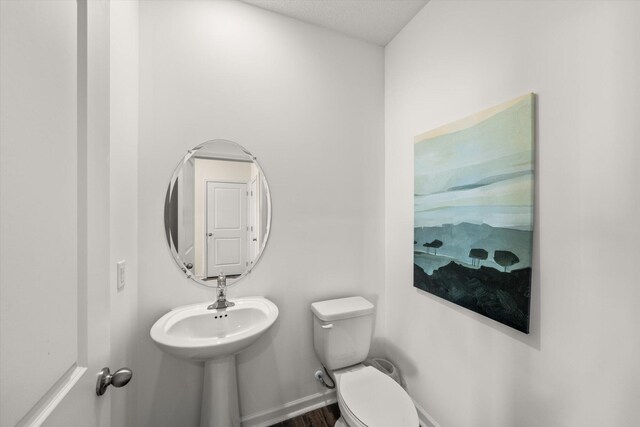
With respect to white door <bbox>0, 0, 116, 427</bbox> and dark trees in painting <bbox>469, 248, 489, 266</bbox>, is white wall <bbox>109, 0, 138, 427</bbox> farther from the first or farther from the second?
dark trees in painting <bbox>469, 248, 489, 266</bbox>

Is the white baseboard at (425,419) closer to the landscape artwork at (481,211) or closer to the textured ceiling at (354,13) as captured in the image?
the landscape artwork at (481,211)

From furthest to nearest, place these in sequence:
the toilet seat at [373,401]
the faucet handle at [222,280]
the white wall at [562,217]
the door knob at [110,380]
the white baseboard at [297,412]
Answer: the white baseboard at [297,412] → the faucet handle at [222,280] → the toilet seat at [373,401] → the white wall at [562,217] → the door knob at [110,380]

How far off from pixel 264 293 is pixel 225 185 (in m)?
0.70

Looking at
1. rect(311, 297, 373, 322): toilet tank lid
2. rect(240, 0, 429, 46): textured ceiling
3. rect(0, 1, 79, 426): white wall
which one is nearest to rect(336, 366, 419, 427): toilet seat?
rect(311, 297, 373, 322): toilet tank lid

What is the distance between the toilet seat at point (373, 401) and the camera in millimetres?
1099

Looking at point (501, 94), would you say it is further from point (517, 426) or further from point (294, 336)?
point (294, 336)

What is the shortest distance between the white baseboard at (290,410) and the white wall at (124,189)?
627mm

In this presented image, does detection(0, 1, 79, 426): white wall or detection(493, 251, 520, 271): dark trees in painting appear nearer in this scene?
detection(0, 1, 79, 426): white wall

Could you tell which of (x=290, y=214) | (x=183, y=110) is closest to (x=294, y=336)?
(x=290, y=214)

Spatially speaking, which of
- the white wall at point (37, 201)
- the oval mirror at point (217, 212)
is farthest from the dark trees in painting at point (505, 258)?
the white wall at point (37, 201)

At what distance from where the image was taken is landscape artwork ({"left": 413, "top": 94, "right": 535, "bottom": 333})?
977mm

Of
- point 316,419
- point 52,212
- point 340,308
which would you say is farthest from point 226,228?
point 316,419

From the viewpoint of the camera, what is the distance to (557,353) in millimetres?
895

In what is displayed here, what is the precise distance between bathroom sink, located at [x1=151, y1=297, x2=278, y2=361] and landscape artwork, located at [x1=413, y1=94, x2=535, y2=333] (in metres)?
0.96
